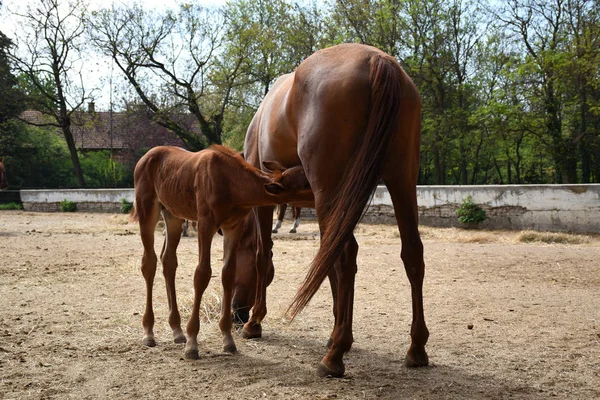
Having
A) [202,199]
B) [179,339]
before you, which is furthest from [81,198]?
[202,199]

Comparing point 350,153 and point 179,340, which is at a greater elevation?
point 350,153

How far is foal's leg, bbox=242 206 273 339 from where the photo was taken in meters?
5.12

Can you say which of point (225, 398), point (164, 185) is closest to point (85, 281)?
point (164, 185)

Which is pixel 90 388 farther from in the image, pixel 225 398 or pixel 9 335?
pixel 9 335

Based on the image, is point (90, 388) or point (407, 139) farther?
point (407, 139)

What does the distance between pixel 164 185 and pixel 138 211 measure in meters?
0.43

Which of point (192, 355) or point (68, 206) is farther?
point (68, 206)

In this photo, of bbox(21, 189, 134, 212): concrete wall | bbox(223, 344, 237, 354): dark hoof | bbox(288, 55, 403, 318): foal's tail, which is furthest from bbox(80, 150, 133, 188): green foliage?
bbox(288, 55, 403, 318): foal's tail

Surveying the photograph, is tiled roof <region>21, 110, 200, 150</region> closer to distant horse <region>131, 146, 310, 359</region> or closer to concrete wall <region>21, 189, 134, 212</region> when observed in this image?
concrete wall <region>21, 189, 134, 212</region>

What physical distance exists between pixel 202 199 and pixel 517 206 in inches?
420

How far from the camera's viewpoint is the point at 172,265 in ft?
16.4

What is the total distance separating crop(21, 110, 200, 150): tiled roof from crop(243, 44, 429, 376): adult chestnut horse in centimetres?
3020

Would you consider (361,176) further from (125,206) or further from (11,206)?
(11,206)

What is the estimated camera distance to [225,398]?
341cm
